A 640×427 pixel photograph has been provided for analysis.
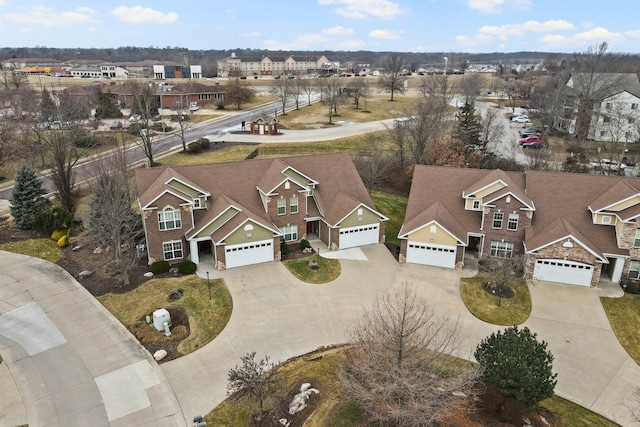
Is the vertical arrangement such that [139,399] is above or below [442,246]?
below

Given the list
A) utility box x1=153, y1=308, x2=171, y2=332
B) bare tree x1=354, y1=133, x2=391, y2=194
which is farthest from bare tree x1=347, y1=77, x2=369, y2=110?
utility box x1=153, y1=308, x2=171, y2=332

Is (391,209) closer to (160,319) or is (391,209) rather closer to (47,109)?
(160,319)

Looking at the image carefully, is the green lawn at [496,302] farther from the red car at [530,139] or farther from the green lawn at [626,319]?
the red car at [530,139]

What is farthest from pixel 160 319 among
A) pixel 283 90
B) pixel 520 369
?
pixel 283 90

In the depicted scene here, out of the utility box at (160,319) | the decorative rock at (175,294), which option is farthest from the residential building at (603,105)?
the utility box at (160,319)

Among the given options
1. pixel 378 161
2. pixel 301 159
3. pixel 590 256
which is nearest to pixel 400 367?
pixel 590 256

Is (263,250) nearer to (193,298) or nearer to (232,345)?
(193,298)
